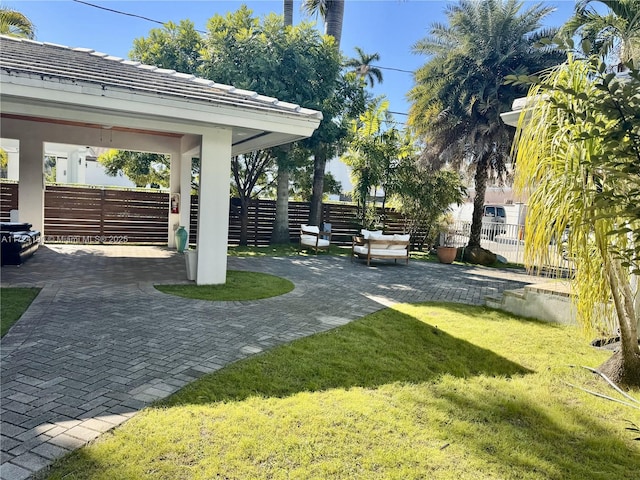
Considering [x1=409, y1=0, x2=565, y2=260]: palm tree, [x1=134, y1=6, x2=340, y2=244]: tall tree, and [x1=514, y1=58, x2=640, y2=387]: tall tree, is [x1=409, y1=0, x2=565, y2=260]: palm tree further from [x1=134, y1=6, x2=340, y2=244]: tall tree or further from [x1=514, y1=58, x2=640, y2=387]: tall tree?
[x1=514, y1=58, x2=640, y2=387]: tall tree

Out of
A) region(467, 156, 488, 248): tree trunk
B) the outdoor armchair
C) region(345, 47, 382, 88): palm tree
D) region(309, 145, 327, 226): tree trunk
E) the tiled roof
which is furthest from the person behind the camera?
region(345, 47, 382, 88): palm tree

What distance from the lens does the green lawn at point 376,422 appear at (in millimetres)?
2803

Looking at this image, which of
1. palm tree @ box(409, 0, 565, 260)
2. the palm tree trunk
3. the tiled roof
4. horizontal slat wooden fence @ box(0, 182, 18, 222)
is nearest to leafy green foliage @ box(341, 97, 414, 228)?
palm tree @ box(409, 0, 565, 260)

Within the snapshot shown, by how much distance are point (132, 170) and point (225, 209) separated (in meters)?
9.96

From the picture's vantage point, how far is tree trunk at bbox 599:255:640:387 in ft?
15.0

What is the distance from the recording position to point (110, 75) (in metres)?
7.10

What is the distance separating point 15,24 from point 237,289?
15.0m

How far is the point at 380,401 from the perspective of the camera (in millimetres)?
3832

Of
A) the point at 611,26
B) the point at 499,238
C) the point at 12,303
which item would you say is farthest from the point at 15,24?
the point at 499,238

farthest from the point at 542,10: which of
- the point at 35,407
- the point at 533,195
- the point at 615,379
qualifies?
the point at 35,407

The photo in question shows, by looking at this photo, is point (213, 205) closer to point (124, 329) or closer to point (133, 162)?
point (124, 329)

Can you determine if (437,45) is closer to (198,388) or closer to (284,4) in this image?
(284,4)

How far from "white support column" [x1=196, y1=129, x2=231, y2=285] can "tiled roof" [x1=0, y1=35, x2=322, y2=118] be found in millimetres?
899

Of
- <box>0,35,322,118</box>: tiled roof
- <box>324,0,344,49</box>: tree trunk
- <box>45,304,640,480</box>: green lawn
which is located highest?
<box>324,0,344,49</box>: tree trunk
